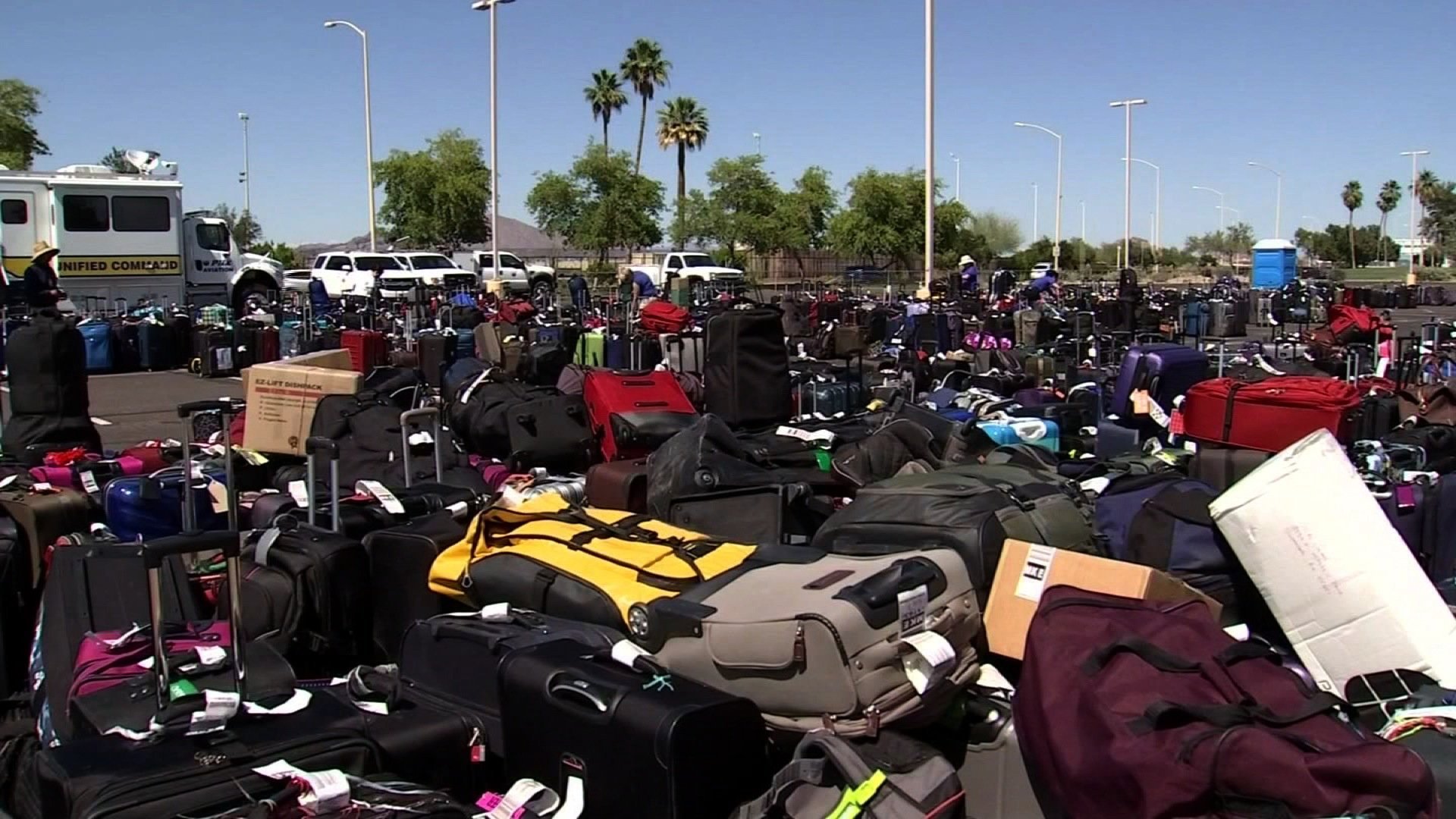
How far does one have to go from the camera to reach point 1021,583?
149 inches

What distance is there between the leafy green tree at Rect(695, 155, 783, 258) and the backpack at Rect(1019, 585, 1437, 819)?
51210mm

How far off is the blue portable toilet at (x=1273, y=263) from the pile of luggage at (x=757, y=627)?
32587 millimetres

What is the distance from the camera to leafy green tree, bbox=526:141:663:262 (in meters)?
53.3

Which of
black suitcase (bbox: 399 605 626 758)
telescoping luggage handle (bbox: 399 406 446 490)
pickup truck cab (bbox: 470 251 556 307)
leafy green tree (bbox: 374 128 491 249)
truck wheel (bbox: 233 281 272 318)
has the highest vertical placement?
leafy green tree (bbox: 374 128 491 249)

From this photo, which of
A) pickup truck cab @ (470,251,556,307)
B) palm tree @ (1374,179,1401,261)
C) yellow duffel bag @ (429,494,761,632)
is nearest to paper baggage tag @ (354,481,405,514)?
yellow duffel bag @ (429,494,761,632)

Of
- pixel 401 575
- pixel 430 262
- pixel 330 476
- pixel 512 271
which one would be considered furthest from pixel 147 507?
pixel 512 271

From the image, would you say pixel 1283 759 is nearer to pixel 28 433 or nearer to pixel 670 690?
pixel 670 690

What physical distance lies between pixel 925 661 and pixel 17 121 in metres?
54.8

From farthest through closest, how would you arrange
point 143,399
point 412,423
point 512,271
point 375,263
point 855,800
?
point 512,271, point 375,263, point 143,399, point 412,423, point 855,800

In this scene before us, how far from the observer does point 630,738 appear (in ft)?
9.48

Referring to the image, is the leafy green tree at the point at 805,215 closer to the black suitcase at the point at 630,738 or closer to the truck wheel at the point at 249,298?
the truck wheel at the point at 249,298

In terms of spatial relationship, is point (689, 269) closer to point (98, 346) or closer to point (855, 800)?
point (98, 346)

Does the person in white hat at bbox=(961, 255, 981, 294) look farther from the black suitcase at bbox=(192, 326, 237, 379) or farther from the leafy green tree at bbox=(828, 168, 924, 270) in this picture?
the leafy green tree at bbox=(828, 168, 924, 270)

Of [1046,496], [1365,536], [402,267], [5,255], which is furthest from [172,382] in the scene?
[402,267]
